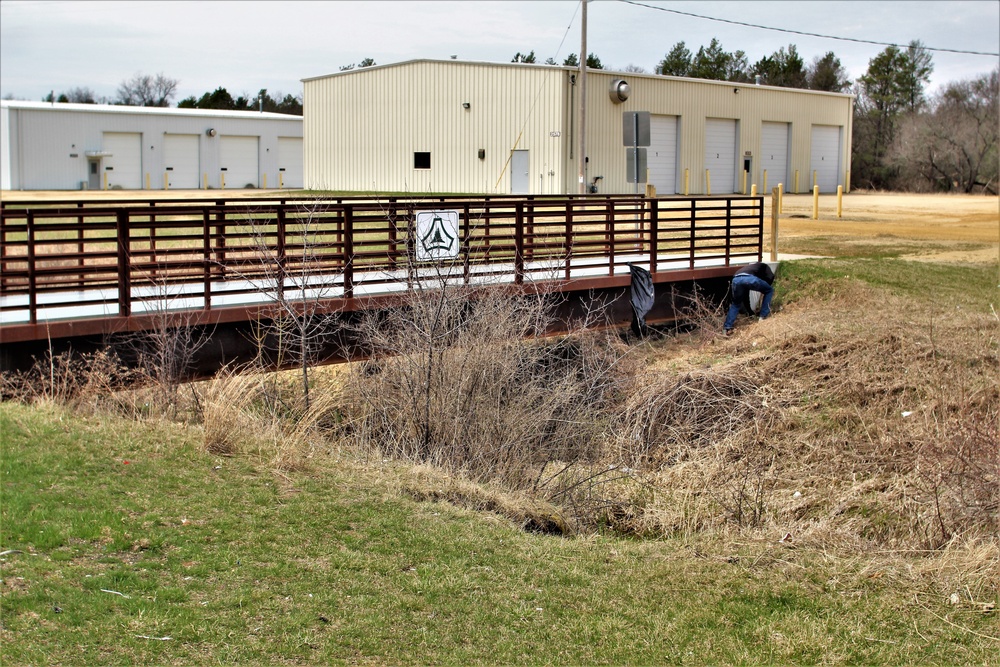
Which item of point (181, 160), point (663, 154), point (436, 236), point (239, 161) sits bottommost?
point (436, 236)

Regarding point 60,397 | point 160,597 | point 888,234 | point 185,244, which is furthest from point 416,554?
point 888,234

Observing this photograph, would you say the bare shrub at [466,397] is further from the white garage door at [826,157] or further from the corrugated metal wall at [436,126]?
the white garage door at [826,157]

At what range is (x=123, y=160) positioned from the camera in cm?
5284

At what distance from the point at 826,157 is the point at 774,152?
4867 mm

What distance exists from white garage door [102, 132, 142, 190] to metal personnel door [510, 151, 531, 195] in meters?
23.9

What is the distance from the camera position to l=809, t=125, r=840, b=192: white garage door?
50.4 metres

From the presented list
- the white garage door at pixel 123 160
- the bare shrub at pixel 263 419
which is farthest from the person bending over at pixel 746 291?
the white garage door at pixel 123 160

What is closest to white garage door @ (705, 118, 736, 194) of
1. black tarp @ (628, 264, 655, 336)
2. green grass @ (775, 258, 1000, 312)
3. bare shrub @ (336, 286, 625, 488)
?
green grass @ (775, 258, 1000, 312)

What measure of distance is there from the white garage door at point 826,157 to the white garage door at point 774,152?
2360mm

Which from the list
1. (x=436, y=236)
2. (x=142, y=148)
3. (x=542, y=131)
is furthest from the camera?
(x=142, y=148)

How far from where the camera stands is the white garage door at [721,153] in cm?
4462

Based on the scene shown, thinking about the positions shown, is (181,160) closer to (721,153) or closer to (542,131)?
(542,131)

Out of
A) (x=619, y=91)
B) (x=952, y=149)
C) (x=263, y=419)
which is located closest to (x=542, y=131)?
(x=619, y=91)

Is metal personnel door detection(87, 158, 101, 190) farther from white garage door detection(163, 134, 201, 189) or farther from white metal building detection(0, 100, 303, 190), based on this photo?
white garage door detection(163, 134, 201, 189)
